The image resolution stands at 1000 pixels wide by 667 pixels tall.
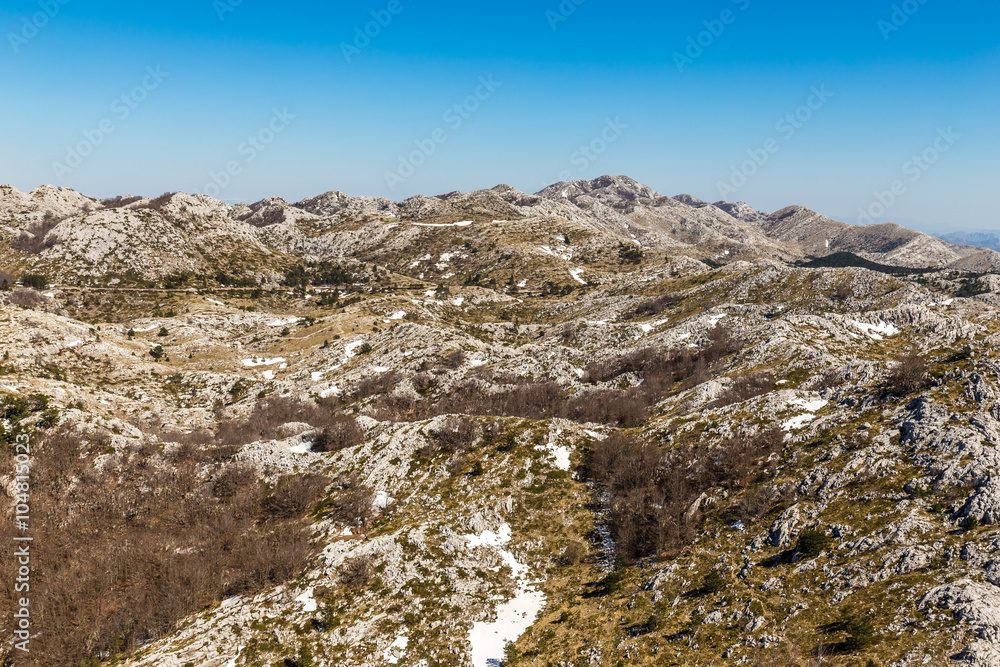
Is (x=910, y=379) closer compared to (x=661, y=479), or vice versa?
(x=910, y=379)

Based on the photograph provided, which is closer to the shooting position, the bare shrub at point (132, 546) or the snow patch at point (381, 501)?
the bare shrub at point (132, 546)

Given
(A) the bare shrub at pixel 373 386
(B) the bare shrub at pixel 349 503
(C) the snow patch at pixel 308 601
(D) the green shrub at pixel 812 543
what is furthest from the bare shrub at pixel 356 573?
(A) the bare shrub at pixel 373 386

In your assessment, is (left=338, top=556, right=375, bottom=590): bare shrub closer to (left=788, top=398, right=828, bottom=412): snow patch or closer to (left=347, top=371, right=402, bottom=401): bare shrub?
(left=788, top=398, right=828, bottom=412): snow patch

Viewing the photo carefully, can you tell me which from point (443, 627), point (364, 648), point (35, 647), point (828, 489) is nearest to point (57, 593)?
point (35, 647)

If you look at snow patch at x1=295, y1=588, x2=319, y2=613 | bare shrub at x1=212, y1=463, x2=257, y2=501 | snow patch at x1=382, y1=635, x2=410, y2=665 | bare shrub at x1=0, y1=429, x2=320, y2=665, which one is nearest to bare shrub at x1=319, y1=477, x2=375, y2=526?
bare shrub at x1=0, y1=429, x2=320, y2=665

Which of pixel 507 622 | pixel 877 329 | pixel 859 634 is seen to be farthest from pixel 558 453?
pixel 877 329

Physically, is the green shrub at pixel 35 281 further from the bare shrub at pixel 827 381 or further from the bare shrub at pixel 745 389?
the bare shrub at pixel 827 381

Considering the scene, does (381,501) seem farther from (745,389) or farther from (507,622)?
(745,389)
